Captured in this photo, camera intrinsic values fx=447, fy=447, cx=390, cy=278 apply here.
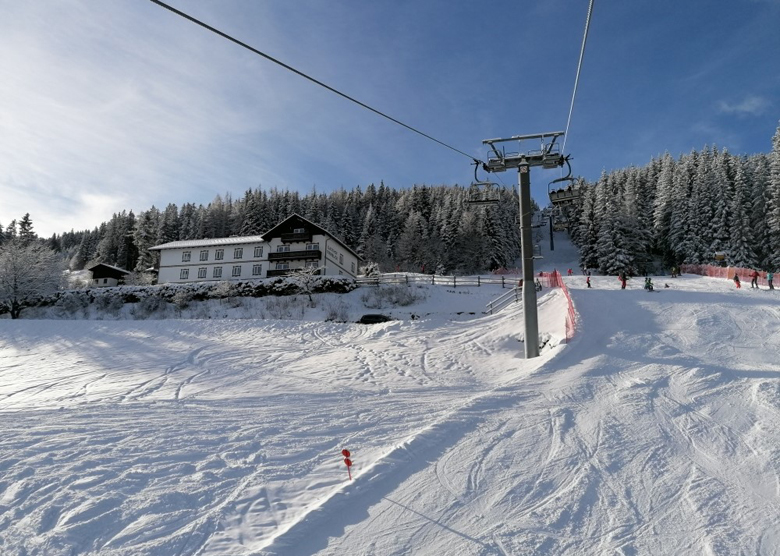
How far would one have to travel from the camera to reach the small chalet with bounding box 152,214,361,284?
50719 millimetres

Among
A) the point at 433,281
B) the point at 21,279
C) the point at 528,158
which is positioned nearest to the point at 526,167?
the point at 528,158

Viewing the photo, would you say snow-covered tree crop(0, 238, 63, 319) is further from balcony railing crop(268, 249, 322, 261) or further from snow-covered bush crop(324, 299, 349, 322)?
snow-covered bush crop(324, 299, 349, 322)

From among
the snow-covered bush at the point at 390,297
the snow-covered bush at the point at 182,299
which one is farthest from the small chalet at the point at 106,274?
the snow-covered bush at the point at 390,297

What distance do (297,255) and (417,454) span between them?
4401cm

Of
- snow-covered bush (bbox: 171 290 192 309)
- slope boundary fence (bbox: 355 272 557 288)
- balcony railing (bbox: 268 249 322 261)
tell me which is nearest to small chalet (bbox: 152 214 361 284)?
balcony railing (bbox: 268 249 322 261)

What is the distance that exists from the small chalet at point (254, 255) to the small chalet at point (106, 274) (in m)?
10.9

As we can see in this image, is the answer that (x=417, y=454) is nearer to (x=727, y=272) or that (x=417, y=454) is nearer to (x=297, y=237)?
(x=727, y=272)

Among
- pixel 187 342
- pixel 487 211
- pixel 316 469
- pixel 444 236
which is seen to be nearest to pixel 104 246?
pixel 444 236

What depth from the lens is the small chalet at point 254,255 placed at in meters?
50.7

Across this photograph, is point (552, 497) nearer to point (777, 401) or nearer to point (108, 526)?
point (108, 526)

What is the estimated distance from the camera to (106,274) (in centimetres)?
6066

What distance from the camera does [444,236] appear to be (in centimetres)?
8081

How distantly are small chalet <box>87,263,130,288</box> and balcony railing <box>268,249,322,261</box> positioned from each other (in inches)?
976

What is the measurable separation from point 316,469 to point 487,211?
73836 mm
